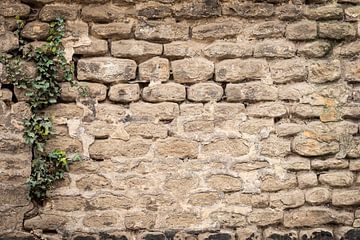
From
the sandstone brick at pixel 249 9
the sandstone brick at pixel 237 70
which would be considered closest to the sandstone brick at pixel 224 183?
the sandstone brick at pixel 237 70

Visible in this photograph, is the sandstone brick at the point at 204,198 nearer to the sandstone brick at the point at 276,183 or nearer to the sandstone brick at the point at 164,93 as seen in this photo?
the sandstone brick at the point at 276,183

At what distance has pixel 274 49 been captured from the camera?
3.79 meters

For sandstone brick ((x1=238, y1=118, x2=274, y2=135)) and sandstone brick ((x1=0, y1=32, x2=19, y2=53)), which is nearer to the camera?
sandstone brick ((x1=0, y1=32, x2=19, y2=53))

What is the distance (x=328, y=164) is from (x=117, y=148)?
1.58 m

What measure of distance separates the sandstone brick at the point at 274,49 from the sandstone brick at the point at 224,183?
942mm

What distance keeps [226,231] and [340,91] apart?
1365mm

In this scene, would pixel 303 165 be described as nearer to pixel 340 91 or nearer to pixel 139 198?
pixel 340 91

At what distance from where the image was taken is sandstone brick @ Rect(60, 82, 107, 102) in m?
3.66

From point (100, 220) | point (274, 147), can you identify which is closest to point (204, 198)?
point (274, 147)

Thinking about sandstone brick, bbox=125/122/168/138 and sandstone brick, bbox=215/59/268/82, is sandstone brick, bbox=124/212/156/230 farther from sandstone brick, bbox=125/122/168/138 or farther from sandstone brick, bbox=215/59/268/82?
sandstone brick, bbox=215/59/268/82

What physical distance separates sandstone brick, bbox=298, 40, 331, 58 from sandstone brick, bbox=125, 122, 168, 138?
122 centimetres

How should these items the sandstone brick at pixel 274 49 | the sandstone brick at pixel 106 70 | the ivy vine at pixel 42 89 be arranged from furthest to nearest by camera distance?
the sandstone brick at pixel 274 49 < the sandstone brick at pixel 106 70 < the ivy vine at pixel 42 89

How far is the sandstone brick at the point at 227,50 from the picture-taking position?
148 inches

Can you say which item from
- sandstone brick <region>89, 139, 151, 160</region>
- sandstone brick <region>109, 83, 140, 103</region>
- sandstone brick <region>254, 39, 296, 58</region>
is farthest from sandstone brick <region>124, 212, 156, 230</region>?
sandstone brick <region>254, 39, 296, 58</region>
